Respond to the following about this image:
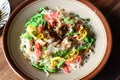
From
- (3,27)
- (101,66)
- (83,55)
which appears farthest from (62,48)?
(3,27)

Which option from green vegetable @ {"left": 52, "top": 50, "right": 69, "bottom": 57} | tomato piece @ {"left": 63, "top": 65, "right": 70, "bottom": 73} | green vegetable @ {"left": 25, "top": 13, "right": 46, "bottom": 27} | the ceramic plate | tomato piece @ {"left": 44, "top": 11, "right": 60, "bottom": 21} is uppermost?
the ceramic plate

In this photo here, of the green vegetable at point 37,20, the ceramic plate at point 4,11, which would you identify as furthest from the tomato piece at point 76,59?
the ceramic plate at point 4,11

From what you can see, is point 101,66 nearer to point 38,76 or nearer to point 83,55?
point 83,55

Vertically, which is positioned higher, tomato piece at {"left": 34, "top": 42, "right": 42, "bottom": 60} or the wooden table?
tomato piece at {"left": 34, "top": 42, "right": 42, "bottom": 60}

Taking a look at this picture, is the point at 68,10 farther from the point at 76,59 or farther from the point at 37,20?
the point at 76,59

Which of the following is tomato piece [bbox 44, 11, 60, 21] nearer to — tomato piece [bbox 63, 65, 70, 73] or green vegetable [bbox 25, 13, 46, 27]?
green vegetable [bbox 25, 13, 46, 27]

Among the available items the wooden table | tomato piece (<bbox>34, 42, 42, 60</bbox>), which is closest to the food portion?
tomato piece (<bbox>34, 42, 42, 60</bbox>)
